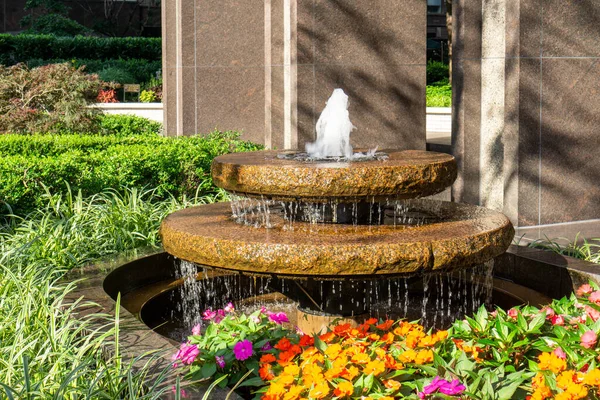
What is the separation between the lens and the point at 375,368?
3.63 meters

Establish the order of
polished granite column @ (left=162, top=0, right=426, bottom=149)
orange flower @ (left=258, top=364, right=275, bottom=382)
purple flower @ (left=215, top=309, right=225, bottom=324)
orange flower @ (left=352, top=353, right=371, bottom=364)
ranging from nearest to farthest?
1. orange flower @ (left=352, top=353, right=371, bottom=364)
2. orange flower @ (left=258, top=364, right=275, bottom=382)
3. purple flower @ (left=215, top=309, right=225, bottom=324)
4. polished granite column @ (left=162, top=0, right=426, bottom=149)

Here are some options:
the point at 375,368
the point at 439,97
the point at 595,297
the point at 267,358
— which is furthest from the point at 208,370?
the point at 439,97

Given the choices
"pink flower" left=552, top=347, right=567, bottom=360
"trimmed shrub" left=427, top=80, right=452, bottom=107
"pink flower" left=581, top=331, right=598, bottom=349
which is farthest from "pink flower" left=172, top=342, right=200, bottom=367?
"trimmed shrub" left=427, top=80, right=452, bottom=107

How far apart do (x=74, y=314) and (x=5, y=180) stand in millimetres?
3541

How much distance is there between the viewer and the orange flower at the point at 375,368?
3622mm

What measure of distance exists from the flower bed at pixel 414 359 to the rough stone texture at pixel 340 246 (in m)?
0.35

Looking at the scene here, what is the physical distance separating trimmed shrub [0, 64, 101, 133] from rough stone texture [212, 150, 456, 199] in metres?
Result: 9.19

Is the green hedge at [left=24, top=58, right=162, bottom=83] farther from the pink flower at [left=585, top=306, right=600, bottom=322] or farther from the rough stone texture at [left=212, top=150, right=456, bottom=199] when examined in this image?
the pink flower at [left=585, top=306, right=600, bottom=322]

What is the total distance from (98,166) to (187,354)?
5.23 m

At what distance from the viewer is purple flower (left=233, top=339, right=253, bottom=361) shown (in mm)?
3986

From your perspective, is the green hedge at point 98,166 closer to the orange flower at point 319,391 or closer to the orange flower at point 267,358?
the orange flower at point 267,358

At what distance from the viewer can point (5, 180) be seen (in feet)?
26.3

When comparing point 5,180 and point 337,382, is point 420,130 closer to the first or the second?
point 5,180

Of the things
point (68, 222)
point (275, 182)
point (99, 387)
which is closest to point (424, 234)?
point (275, 182)
